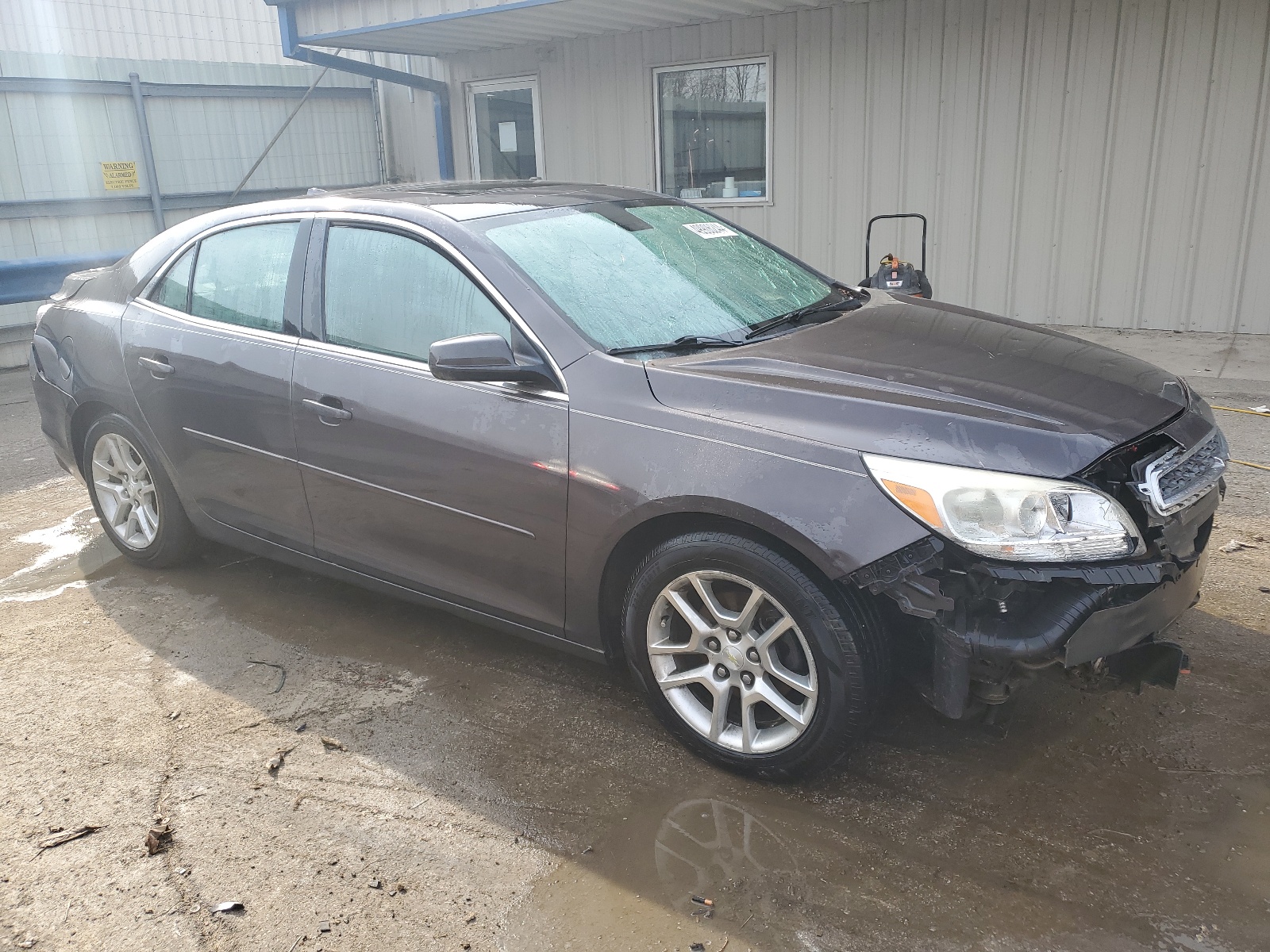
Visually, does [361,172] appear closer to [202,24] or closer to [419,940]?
[202,24]

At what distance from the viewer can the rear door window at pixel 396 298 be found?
10.8ft

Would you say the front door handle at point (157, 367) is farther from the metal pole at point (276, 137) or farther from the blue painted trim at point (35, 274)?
the metal pole at point (276, 137)

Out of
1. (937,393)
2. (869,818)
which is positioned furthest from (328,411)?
(869,818)

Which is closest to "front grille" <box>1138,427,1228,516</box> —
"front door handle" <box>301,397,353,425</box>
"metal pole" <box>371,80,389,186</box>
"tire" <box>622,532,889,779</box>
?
"tire" <box>622,532,889,779</box>

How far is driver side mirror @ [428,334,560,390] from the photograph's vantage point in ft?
9.82

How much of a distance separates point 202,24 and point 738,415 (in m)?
15.3

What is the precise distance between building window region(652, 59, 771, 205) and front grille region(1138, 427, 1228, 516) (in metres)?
7.37

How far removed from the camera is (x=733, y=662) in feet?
9.33

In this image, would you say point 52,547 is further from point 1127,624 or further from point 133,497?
point 1127,624

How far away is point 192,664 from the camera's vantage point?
3760mm

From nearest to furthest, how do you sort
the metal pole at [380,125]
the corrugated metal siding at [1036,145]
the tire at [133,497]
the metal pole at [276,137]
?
the tire at [133,497] → the corrugated metal siding at [1036,145] → the metal pole at [276,137] → the metal pole at [380,125]

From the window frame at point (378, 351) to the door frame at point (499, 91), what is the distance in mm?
7644

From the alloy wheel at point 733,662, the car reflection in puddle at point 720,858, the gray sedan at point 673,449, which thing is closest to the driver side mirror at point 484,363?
the gray sedan at point 673,449

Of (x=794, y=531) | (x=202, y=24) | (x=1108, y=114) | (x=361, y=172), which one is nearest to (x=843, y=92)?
(x=1108, y=114)
